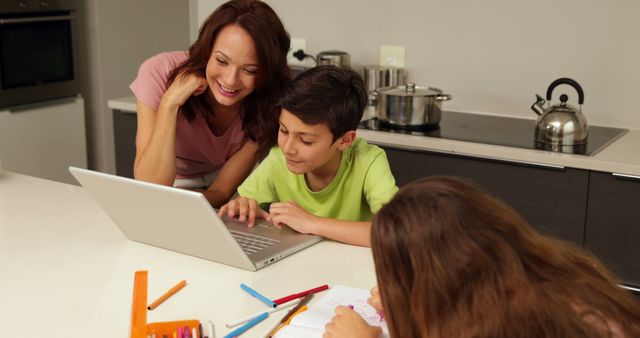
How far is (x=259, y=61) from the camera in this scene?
2070 millimetres

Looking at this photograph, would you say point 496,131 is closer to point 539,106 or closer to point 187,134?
point 539,106

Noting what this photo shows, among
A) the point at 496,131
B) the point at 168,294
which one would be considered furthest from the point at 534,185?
the point at 168,294

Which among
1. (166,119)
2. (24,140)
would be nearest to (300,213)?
(166,119)

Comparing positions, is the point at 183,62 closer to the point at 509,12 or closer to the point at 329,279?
the point at 329,279

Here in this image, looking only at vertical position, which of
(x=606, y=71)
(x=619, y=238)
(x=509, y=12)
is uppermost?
(x=509, y=12)

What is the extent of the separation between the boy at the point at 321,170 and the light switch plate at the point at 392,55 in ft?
4.24

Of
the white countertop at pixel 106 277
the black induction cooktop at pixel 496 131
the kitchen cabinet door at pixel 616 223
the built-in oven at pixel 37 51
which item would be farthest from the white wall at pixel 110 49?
the kitchen cabinet door at pixel 616 223

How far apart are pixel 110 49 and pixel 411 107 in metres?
1.99

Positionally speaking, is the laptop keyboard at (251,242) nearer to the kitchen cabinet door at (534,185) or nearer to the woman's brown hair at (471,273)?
the woman's brown hair at (471,273)

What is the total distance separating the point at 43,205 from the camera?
207 centimetres

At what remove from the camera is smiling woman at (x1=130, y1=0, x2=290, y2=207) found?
207cm

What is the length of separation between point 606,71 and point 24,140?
2650 mm

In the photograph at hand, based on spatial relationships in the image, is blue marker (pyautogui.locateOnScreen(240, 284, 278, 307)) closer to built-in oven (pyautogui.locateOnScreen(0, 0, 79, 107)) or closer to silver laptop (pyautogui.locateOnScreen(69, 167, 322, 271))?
silver laptop (pyautogui.locateOnScreen(69, 167, 322, 271))

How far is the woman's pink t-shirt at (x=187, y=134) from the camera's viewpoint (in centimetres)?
230
